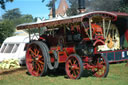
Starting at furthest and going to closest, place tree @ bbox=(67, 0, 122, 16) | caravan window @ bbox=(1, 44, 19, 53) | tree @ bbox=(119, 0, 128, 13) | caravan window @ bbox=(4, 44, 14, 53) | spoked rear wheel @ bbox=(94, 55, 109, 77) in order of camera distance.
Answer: tree @ bbox=(67, 0, 122, 16), tree @ bbox=(119, 0, 128, 13), caravan window @ bbox=(4, 44, 14, 53), caravan window @ bbox=(1, 44, 19, 53), spoked rear wheel @ bbox=(94, 55, 109, 77)

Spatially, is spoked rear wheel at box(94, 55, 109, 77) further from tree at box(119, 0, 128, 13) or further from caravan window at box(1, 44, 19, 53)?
tree at box(119, 0, 128, 13)

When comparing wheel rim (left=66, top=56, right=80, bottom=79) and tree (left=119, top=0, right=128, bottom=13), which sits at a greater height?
tree (left=119, top=0, right=128, bottom=13)

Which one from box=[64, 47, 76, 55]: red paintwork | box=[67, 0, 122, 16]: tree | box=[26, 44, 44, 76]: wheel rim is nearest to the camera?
box=[64, 47, 76, 55]: red paintwork

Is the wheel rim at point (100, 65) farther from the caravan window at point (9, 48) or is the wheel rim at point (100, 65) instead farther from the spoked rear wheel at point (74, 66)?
the caravan window at point (9, 48)

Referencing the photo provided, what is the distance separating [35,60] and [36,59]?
0.45ft

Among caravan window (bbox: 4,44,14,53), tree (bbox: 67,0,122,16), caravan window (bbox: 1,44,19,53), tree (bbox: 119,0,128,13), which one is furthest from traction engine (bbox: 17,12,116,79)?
tree (bbox: 67,0,122,16)

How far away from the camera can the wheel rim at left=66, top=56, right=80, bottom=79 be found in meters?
8.40

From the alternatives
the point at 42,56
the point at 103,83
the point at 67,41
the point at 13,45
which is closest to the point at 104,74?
the point at 103,83

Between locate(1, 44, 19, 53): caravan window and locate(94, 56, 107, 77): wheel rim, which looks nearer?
locate(94, 56, 107, 77): wheel rim

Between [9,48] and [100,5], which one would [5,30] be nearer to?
[100,5]

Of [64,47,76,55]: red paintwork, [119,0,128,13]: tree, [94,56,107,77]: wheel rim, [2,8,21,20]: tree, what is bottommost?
[94,56,107,77]: wheel rim

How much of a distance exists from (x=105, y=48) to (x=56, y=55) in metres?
6.13

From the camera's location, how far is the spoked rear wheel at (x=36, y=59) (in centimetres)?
932

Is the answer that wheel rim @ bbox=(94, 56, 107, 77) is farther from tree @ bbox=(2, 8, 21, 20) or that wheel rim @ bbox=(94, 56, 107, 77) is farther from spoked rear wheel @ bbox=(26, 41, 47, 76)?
tree @ bbox=(2, 8, 21, 20)
